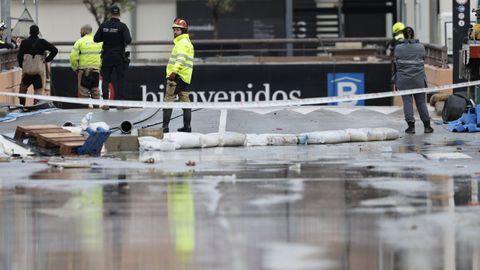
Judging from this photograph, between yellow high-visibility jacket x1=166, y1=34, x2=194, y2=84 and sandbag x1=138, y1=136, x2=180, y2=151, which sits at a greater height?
yellow high-visibility jacket x1=166, y1=34, x2=194, y2=84

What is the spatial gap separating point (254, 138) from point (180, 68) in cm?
203

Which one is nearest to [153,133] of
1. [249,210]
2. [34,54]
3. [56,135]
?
[56,135]

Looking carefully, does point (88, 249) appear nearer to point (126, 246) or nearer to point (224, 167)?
point (126, 246)

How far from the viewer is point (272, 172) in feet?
48.1

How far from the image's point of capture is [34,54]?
85.7 ft

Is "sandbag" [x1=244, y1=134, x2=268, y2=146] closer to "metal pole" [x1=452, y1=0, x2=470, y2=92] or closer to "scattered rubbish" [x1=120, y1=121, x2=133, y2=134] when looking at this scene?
"scattered rubbish" [x1=120, y1=121, x2=133, y2=134]

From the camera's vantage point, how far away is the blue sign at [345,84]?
35.6 m

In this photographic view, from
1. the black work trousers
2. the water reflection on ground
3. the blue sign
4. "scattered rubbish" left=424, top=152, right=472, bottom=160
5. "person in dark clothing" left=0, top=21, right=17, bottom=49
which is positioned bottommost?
the water reflection on ground

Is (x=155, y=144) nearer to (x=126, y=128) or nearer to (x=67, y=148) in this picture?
(x=126, y=128)

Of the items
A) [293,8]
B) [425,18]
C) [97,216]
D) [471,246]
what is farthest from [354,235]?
[293,8]

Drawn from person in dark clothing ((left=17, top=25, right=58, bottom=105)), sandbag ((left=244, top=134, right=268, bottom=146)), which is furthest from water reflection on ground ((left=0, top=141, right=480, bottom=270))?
person in dark clothing ((left=17, top=25, right=58, bottom=105))

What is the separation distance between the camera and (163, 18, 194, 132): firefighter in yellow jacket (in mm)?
19891

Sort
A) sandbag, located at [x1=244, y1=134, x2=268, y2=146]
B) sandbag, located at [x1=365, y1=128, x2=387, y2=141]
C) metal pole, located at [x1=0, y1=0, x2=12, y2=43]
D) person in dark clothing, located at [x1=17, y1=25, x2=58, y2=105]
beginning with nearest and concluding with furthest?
sandbag, located at [x1=244, y1=134, x2=268, y2=146]
sandbag, located at [x1=365, y1=128, x2=387, y2=141]
person in dark clothing, located at [x1=17, y1=25, x2=58, y2=105]
metal pole, located at [x1=0, y1=0, x2=12, y2=43]

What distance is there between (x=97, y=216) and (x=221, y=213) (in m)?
1.05
